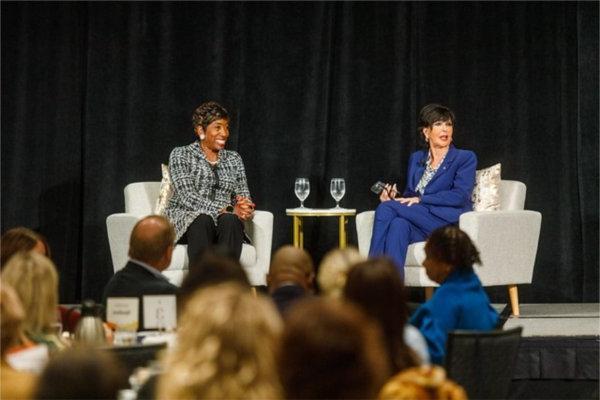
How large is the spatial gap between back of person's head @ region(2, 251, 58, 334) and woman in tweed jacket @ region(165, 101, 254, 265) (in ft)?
10.7

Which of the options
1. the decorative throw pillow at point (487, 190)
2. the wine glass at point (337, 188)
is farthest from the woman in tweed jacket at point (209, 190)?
the decorative throw pillow at point (487, 190)

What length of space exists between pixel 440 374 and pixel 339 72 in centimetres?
520

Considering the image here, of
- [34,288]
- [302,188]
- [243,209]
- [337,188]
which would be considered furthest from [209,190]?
[34,288]

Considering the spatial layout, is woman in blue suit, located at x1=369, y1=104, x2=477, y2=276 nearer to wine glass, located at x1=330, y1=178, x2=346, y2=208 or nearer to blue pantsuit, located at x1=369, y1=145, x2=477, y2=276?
blue pantsuit, located at x1=369, y1=145, x2=477, y2=276

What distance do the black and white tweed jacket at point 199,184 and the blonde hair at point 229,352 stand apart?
4.41m

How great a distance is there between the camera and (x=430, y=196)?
649 cm

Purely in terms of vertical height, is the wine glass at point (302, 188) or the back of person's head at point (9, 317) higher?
the wine glass at point (302, 188)

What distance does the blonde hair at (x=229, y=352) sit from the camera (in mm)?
1869

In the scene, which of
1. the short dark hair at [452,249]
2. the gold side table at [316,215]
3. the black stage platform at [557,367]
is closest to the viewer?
the short dark hair at [452,249]

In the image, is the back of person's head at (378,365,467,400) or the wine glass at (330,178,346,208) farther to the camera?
the wine glass at (330,178,346,208)

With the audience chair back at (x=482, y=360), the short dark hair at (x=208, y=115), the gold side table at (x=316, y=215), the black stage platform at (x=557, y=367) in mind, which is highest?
the short dark hair at (x=208, y=115)

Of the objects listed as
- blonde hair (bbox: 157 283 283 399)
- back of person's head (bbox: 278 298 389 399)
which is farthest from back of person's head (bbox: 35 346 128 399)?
back of person's head (bbox: 278 298 389 399)

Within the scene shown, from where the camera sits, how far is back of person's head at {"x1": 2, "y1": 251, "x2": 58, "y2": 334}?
285 cm

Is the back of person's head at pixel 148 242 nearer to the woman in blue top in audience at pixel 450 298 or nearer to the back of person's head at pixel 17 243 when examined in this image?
the back of person's head at pixel 17 243
